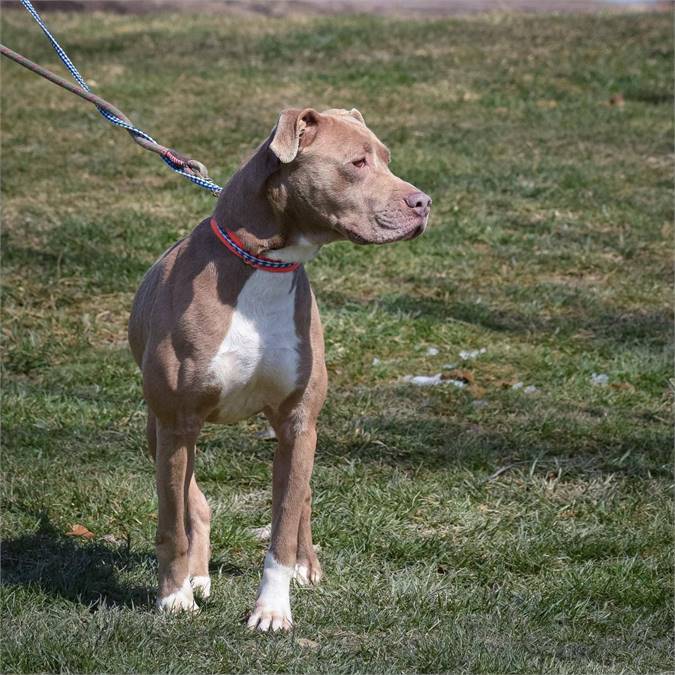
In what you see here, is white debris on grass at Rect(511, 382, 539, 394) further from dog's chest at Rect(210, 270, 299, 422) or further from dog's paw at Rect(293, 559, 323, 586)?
dog's chest at Rect(210, 270, 299, 422)

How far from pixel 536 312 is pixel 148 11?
415 inches

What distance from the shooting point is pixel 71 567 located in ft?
14.9

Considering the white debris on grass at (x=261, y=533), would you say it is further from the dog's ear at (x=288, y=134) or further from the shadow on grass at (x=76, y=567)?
the dog's ear at (x=288, y=134)

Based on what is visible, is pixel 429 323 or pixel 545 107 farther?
pixel 545 107

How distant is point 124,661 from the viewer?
367 centimetres

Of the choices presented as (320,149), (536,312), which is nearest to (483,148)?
(536,312)

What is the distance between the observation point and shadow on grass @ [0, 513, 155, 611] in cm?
435

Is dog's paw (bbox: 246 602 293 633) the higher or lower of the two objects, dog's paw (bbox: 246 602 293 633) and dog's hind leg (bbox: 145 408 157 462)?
the lower

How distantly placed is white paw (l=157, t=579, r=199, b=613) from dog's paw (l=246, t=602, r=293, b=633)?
224 mm

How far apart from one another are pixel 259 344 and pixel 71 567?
1310 millimetres

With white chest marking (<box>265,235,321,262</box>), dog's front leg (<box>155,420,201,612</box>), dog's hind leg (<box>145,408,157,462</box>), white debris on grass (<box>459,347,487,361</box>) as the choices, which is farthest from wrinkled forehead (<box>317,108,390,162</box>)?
white debris on grass (<box>459,347,487,361</box>)

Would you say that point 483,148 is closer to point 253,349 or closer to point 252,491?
point 252,491

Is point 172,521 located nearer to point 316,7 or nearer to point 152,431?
point 152,431

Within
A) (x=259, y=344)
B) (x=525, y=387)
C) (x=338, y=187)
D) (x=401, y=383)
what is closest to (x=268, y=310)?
(x=259, y=344)
